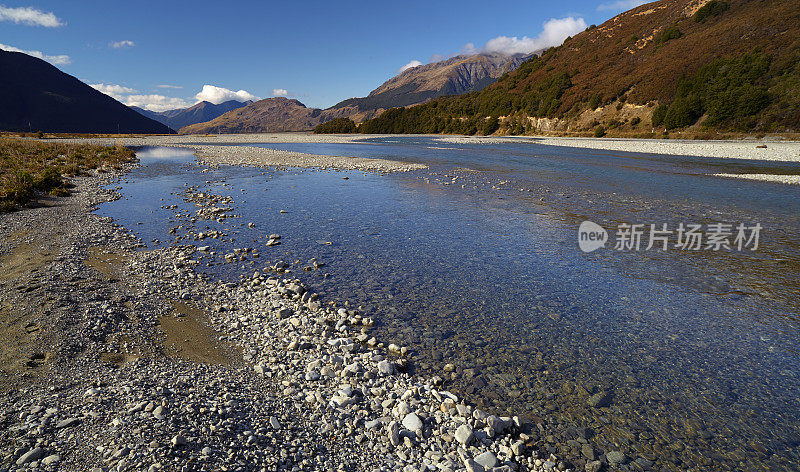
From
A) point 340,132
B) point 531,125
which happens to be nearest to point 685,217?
point 531,125

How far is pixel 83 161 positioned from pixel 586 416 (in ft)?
177

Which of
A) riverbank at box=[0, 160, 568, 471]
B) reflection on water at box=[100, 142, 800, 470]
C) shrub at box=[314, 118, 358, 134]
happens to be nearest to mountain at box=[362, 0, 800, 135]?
shrub at box=[314, 118, 358, 134]

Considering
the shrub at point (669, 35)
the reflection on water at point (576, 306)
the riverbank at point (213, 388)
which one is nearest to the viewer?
the riverbank at point (213, 388)

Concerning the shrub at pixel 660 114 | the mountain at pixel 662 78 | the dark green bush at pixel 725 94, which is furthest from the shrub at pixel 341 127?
the dark green bush at pixel 725 94

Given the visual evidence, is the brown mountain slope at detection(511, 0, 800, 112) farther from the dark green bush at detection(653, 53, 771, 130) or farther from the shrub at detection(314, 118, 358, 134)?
the shrub at detection(314, 118, 358, 134)

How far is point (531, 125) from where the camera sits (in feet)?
400

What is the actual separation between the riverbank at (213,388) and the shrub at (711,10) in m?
149

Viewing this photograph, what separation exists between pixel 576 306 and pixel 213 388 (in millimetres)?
8910

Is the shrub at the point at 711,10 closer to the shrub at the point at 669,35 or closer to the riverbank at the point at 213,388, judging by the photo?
the shrub at the point at 669,35

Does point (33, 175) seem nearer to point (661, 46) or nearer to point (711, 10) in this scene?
point (661, 46)

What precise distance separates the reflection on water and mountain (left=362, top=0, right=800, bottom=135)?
6432cm

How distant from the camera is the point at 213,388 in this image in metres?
6.02

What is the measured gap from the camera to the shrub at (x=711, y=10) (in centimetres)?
10212

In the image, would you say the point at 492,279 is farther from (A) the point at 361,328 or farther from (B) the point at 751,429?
(B) the point at 751,429
